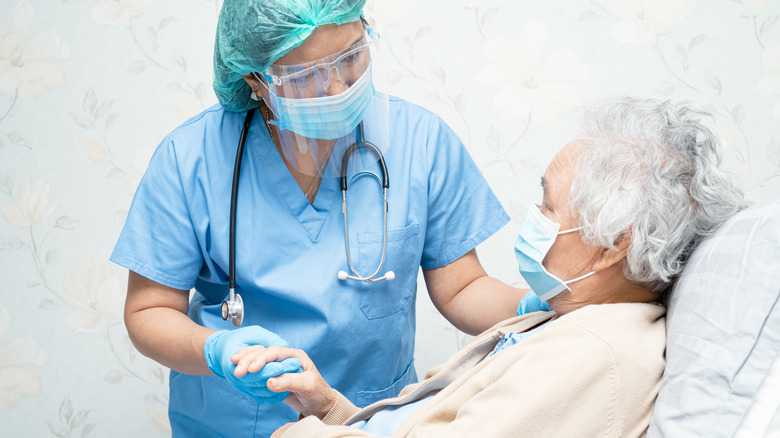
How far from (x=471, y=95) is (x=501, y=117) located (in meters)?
0.11

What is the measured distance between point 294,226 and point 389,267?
0.66ft

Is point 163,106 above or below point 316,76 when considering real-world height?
below

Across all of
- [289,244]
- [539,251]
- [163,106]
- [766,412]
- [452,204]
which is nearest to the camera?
[766,412]

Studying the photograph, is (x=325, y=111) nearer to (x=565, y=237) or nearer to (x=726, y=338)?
(x=565, y=237)

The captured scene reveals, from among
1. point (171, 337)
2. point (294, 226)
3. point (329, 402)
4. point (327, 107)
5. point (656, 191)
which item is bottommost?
point (329, 402)

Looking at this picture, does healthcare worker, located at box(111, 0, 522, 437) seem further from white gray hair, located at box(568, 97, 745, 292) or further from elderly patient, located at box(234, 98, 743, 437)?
white gray hair, located at box(568, 97, 745, 292)

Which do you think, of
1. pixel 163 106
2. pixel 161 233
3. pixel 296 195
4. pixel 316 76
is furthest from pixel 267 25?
pixel 163 106

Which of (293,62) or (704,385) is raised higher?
(293,62)

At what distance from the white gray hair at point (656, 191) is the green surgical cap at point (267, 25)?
18.9 inches

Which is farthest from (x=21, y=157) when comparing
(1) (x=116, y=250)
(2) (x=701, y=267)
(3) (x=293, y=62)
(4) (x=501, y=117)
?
(2) (x=701, y=267)

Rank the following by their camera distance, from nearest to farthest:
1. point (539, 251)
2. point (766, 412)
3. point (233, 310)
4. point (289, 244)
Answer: point (766, 412)
point (539, 251)
point (233, 310)
point (289, 244)

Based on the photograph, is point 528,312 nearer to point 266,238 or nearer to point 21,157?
point 266,238

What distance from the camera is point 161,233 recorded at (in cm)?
124

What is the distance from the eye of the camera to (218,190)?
1267mm
